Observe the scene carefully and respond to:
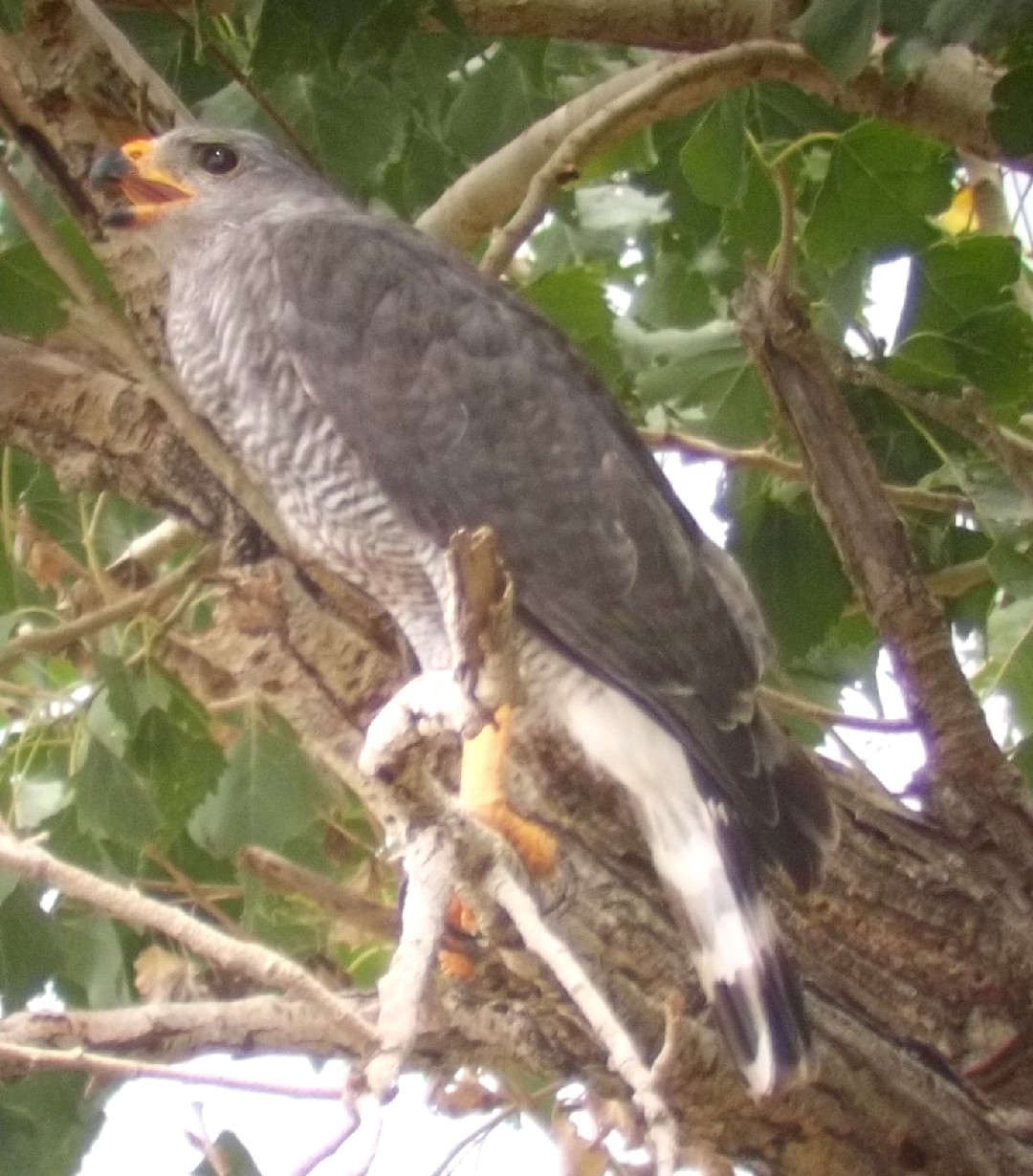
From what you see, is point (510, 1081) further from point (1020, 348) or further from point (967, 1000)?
point (1020, 348)

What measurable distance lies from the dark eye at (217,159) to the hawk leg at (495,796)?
2.42 feet

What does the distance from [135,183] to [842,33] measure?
28.5 inches

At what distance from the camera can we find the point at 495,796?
1.33 m

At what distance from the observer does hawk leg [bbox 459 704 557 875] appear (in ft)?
4.29

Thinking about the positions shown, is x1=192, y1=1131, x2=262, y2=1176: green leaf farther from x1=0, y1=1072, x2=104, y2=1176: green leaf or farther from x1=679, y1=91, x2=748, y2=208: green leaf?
x1=679, y1=91, x2=748, y2=208: green leaf

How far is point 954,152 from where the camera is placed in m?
1.79

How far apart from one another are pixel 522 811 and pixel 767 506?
510 millimetres

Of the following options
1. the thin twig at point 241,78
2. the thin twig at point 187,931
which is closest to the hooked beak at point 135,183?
the thin twig at point 241,78

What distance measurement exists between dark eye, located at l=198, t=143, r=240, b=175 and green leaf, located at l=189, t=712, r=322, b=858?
0.59m

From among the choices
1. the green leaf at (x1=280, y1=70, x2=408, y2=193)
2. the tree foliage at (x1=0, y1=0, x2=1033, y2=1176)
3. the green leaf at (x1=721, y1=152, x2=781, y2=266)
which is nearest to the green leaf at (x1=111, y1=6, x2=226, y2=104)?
the tree foliage at (x1=0, y1=0, x2=1033, y2=1176)

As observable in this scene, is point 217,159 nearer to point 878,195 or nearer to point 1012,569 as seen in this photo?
point 878,195

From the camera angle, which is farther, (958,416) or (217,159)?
(217,159)

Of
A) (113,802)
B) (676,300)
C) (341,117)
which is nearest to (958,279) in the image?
(676,300)

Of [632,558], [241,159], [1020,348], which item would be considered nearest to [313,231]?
[241,159]
